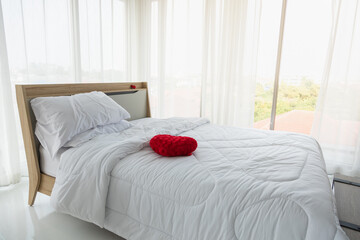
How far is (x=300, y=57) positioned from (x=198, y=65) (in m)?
1.31

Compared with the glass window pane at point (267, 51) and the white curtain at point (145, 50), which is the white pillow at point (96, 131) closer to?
the white curtain at point (145, 50)

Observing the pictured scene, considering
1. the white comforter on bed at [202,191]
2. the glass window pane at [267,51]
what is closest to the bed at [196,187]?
the white comforter on bed at [202,191]

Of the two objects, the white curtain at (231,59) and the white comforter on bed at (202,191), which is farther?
the white curtain at (231,59)

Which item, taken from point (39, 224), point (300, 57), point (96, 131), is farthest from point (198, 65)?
point (39, 224)

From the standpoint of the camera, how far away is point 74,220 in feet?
5.45

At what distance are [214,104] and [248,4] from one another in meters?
1.32

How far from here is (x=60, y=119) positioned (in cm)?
161

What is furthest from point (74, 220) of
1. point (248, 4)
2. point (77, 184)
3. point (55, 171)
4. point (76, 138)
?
point (248, 4)

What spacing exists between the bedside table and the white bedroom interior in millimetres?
15

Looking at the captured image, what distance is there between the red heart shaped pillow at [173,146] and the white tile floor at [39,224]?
64cm

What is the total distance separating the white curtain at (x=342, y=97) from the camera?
244 centimetres

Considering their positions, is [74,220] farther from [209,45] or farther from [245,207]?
[209,45]

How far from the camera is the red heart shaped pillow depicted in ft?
4.55

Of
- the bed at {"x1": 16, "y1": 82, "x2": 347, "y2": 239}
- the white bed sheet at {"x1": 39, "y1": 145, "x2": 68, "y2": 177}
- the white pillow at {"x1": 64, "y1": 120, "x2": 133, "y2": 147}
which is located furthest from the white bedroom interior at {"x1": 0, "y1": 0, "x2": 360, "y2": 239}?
the white pillow at {"x1": 64, "y1": 120, "x2": 133, "y2": 147}
